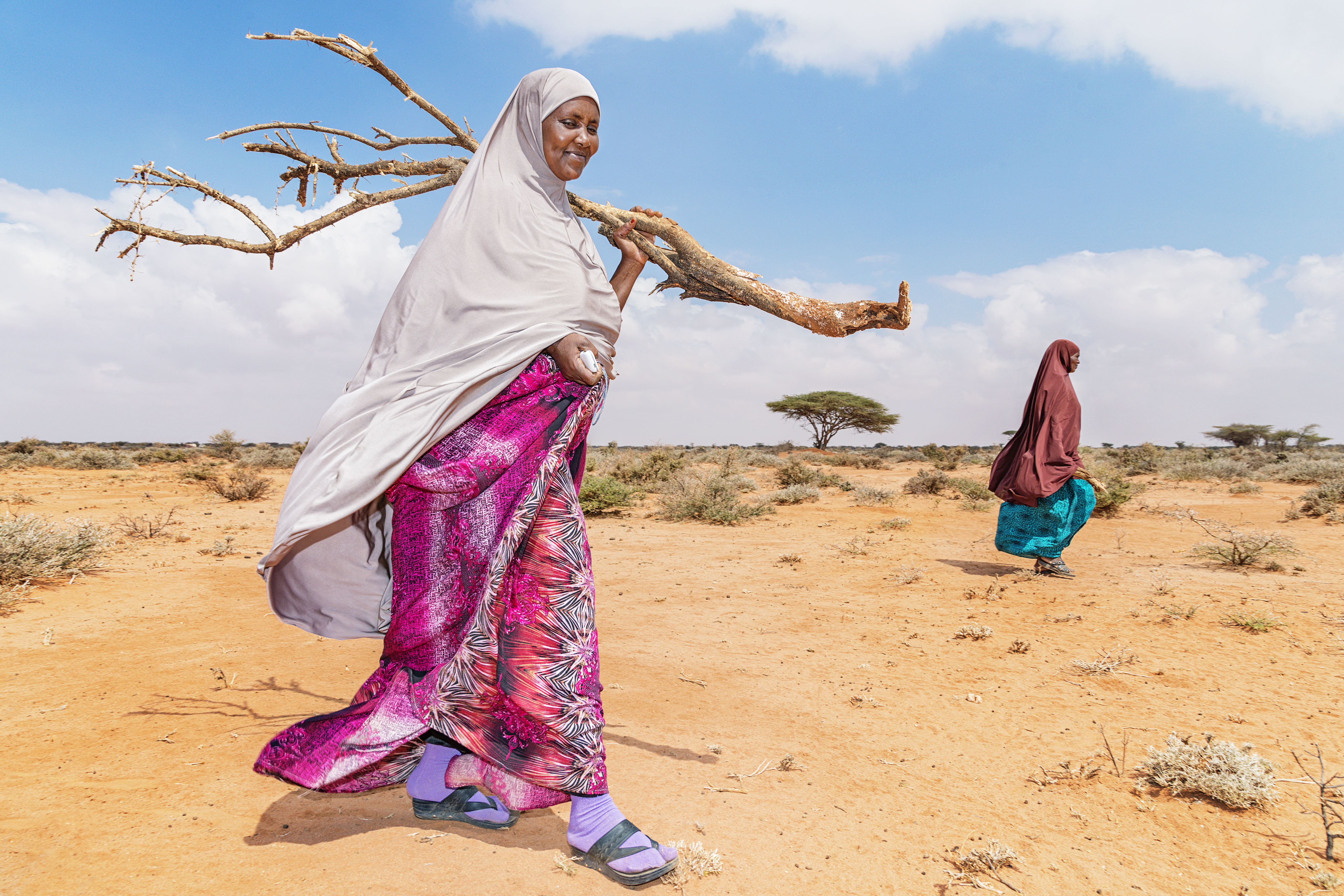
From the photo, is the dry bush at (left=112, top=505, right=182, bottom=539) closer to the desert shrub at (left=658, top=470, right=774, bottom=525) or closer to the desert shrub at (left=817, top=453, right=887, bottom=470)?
the desert shrub at (left=658, top=470, right=774, bottom=525)

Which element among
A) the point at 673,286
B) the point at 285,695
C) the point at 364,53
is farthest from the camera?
the point at 285,695

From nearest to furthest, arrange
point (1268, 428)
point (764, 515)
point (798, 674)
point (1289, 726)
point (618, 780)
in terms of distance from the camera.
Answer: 1. point (618, 780)
2. point (1289, 726)
3. point (798, 674)
4. point (764, 515)
5. point (1268, 428)

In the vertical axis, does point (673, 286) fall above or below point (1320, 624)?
above

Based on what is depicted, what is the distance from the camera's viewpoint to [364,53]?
2.41m

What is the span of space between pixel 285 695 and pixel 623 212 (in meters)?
2.91

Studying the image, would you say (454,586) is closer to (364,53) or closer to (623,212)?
(623,212)

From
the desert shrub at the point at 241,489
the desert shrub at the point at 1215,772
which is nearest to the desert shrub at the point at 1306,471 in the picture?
the desert shrub at the point at 1215,772

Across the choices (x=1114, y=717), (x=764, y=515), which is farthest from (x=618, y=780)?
(x=764, y=515)

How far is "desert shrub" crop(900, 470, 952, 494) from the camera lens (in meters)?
14.8

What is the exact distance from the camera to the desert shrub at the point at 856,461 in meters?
23.6

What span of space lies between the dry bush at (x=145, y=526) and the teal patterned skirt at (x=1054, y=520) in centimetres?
939

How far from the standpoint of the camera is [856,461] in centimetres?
2466

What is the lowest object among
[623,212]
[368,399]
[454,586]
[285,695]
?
[285,695]

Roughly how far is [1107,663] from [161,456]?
29399 mm
